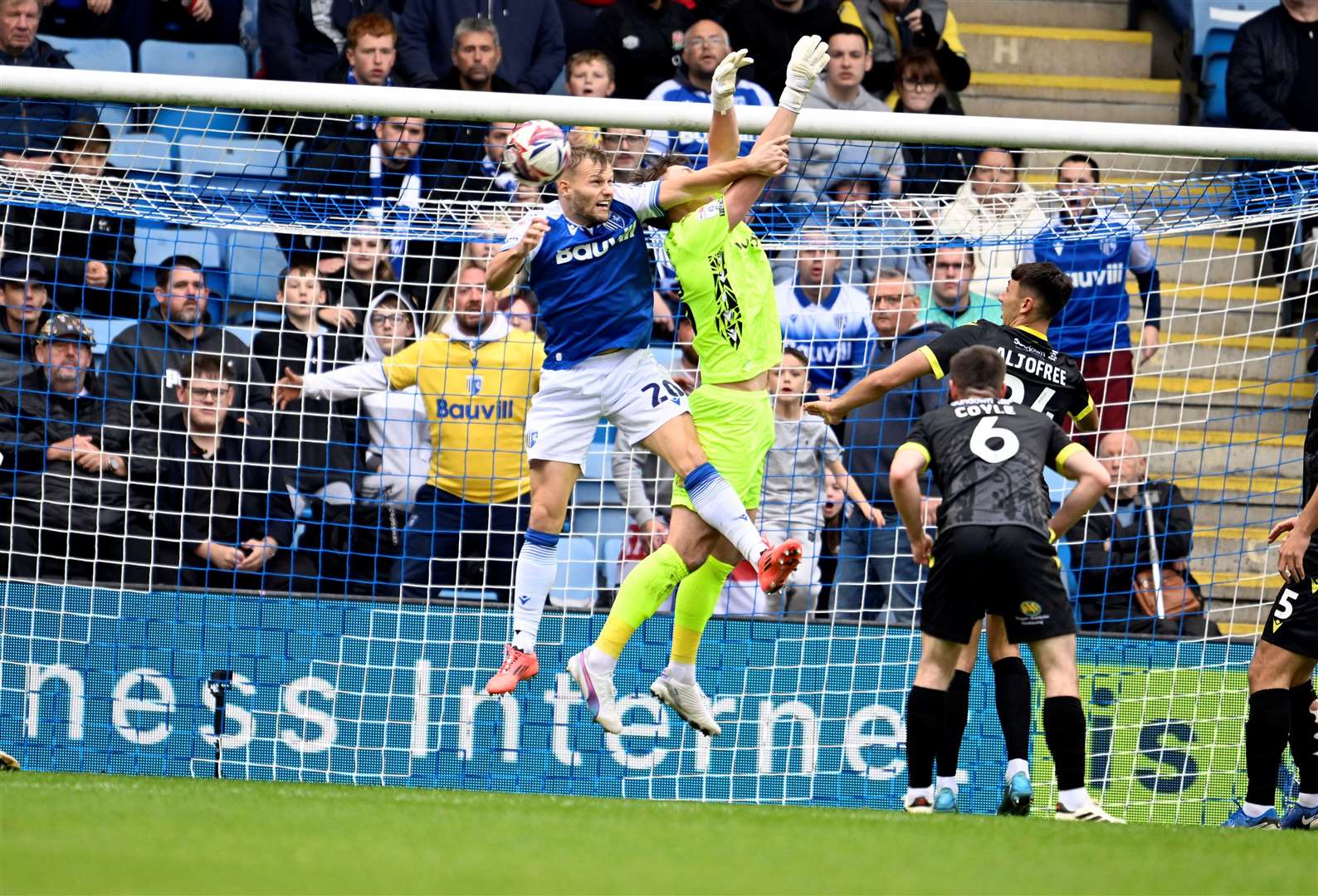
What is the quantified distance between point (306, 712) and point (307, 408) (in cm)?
181

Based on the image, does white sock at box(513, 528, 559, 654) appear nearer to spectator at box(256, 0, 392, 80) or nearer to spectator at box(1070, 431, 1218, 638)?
spectator at box(1070, 431, 1218, 638)

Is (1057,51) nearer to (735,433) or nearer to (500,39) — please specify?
(500,39)

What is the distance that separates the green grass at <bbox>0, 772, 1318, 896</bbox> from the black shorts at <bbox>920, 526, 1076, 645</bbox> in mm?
769

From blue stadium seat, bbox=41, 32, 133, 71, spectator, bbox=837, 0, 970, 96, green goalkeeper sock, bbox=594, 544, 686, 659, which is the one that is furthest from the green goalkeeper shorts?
blue stadium seat, bbox=41, 32, 133, 71

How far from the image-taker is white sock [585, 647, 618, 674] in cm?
784

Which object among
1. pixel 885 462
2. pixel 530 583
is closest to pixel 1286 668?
pixel 885 462

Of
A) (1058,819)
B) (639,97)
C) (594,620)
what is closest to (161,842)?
(1058,819)

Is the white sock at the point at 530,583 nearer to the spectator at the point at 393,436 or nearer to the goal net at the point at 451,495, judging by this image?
Result: the goal net at the point at 451,495

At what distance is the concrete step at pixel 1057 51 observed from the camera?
1502 centimetres

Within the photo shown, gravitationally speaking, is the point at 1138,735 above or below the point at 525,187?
below

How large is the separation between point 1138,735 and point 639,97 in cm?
615

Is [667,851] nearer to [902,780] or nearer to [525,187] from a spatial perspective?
[902,780]

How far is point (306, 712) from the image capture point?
9453 mm

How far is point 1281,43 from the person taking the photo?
13.7 meters
